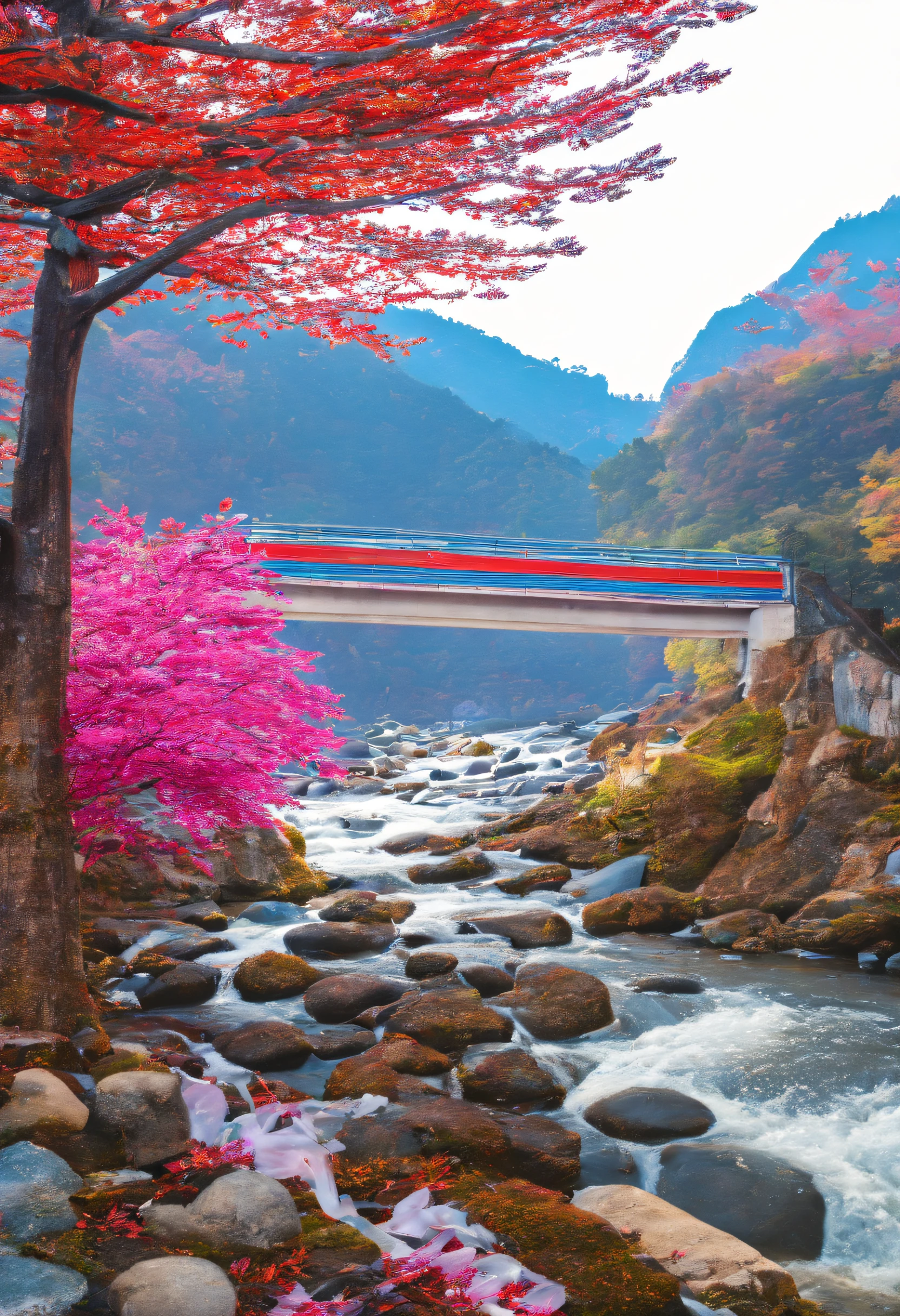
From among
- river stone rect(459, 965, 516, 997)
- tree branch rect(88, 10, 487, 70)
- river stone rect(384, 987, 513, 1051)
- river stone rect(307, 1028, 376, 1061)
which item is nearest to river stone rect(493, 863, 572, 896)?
river stone rect(459, 965, 516, 997)

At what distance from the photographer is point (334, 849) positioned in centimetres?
1471

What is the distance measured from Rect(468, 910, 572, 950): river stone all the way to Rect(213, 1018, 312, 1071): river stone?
3659mm

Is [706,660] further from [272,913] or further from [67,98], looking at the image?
[67,98]

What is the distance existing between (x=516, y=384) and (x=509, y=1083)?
96.2 m

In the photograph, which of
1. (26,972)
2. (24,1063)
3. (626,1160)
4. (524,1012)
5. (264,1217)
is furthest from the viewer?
(524,1012)

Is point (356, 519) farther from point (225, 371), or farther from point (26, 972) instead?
point (26, 972)

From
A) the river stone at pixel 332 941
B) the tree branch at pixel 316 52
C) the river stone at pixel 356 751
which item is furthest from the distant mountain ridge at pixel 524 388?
the tree branch at pixel 316 52

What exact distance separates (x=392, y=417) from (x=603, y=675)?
2774 cm

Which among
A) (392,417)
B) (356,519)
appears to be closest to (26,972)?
(356,519)

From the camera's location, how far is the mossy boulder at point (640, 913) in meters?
9.95

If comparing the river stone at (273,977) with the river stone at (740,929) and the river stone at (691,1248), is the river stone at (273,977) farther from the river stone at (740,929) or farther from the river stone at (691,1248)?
the river stone at (740,929)

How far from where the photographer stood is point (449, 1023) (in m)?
6.23

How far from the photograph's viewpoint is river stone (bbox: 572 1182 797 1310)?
3.75 metres

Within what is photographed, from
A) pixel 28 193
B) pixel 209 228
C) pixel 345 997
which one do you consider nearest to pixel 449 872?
pixel 345 997
